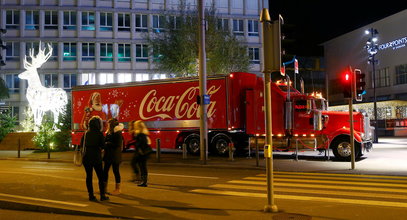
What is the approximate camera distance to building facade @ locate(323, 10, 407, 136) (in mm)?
46312

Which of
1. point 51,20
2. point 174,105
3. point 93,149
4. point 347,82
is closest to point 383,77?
point 174,105

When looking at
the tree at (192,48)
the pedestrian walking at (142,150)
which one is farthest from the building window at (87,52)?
the pedestrian walking at (142,150)

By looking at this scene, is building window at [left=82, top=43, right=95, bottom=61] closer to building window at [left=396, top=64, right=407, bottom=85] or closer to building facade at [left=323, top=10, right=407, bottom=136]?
building facade at [left=323, top=10, right=407, bottom=136]

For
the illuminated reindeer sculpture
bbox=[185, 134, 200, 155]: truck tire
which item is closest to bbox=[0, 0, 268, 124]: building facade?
the illuminated reindeer sculpture

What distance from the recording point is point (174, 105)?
21969 mm

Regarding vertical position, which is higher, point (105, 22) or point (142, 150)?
point (105, 22)

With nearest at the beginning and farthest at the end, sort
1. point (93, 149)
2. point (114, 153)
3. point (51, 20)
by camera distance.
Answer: point (93, 149) → point (114, 153) → point (51, 20)

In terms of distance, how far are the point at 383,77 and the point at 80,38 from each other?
37213 millimetres

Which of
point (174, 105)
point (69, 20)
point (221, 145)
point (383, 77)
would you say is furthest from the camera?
point (383, 77)

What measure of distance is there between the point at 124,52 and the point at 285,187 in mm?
44448

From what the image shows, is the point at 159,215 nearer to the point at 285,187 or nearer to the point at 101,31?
the point at 285,187

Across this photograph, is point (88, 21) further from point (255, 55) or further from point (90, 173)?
point (90, 173)

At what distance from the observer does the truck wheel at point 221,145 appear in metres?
20.8

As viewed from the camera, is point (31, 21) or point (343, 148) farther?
point (31, 21)
